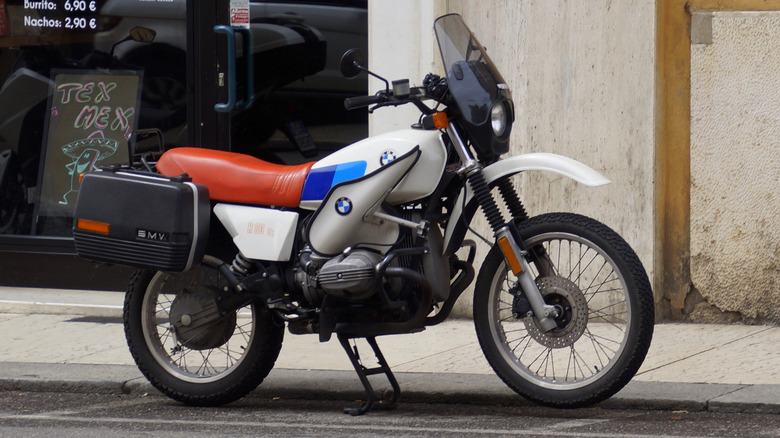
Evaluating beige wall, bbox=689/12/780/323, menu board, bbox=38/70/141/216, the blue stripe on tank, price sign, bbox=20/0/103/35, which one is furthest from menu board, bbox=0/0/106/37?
beige wall, bbox=689/12/780/323

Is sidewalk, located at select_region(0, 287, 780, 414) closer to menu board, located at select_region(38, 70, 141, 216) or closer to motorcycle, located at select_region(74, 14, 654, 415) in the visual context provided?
motorcycle, located at select_region(74, 14, 654, 415)

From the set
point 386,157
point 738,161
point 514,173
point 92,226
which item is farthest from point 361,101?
point 738,161

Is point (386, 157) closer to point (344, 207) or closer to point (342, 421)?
point (344, 207)

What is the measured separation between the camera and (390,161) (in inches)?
207

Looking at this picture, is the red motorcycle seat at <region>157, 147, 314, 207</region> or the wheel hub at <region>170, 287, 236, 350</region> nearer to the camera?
the red motorcycle seat at <region>157, 147, 314, 207</region>

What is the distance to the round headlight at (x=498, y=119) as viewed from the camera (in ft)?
17.4

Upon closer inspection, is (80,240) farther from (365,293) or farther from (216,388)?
(365,293)

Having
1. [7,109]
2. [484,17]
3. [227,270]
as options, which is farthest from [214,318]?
[7,109]

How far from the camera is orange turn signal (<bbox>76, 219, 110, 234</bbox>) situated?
5.54 metres

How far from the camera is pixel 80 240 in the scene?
222 inches

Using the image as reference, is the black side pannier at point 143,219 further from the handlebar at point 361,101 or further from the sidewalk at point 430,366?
the sidewalk at point 430,366

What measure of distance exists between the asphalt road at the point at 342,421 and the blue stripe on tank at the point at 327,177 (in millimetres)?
965

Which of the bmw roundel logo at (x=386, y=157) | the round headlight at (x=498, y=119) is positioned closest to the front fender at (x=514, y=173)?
the round headlight at (x=498, y=119)

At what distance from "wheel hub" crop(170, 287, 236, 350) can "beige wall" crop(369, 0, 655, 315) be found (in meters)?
2.37
